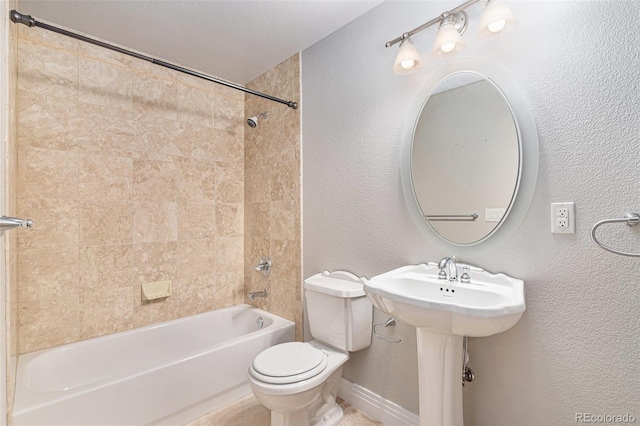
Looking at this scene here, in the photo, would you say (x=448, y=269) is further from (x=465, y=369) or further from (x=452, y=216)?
(x=465, y=369)

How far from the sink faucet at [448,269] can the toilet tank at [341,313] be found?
0.47m

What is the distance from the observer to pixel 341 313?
5.85ft

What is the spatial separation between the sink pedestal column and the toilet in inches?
19.8

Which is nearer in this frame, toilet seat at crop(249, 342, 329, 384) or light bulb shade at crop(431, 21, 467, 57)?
light bulb shade at crop(431, 21, 467, 57)

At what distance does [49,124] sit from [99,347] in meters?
1.45

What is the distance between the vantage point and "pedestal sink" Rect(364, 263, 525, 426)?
1.09 m

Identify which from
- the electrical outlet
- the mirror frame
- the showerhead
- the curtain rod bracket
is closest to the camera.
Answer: the electrical outlet

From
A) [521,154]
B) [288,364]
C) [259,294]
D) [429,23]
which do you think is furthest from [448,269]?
[259,294]

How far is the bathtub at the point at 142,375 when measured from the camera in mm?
1450

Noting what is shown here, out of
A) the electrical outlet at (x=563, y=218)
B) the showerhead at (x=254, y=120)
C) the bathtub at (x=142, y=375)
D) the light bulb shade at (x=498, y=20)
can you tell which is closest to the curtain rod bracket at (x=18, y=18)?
the showerhead at (x=254, y=120)

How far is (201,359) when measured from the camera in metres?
1.82

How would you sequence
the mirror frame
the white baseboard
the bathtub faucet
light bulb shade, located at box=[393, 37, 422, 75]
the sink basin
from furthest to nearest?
the bathtub faucet
the white baseboard
light bulb shade, located at box=[393, 37, 422, 75]
the mirror frame
the sink basin

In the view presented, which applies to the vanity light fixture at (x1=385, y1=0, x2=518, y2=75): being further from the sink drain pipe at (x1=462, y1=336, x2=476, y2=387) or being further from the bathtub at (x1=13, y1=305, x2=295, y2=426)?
the bathtub at (x1=13, y1=305, x2=295, y2=426)

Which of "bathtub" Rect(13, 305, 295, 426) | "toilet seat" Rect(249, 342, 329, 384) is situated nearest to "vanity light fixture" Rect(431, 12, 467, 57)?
"toilet seat" Rect(249, 342, 329, 384)
